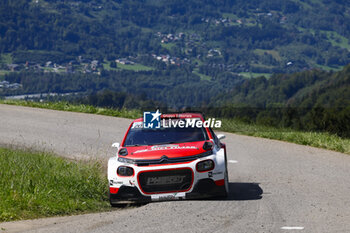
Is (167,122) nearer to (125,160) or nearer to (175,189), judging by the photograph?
(125,160)

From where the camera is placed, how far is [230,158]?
1410 cm

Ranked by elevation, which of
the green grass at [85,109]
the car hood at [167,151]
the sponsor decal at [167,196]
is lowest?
the green grass at [85,109]

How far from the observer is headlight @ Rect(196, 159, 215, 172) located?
28.9ft

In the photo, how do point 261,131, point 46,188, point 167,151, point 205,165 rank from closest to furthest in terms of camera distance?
point 205,165
point 167,151
point 46,188
point 261,131

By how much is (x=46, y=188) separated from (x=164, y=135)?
222 cm

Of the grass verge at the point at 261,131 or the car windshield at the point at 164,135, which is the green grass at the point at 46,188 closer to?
the car windshield at the point at 164,135

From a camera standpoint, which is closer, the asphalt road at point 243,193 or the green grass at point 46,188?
the asphalt road at point 243,193

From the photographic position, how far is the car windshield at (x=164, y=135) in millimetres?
9711

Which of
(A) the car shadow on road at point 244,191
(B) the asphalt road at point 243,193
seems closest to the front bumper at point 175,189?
(B) the asphalt road at point 243,193

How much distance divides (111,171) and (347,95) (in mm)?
138613

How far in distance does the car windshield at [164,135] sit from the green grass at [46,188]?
1113 mm

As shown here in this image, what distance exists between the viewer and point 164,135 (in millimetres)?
9891

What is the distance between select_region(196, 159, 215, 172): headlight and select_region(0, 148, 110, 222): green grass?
1788 mm

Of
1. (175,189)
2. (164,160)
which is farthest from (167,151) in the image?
(175,189)
